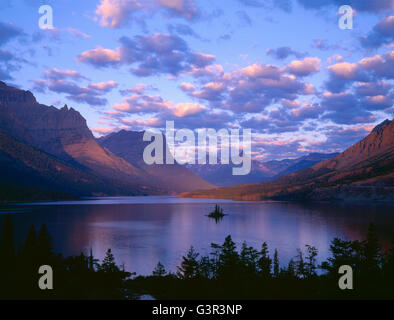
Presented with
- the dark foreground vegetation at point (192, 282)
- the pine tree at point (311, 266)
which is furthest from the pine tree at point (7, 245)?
the pine tree at point (311, 266)

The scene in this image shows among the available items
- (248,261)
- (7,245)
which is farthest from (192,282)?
(7,245)

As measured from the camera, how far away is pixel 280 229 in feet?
512

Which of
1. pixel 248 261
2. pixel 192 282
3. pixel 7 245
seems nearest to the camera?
pixel 192 282

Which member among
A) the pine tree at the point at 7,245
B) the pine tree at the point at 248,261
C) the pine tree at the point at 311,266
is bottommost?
the pine tree at the point at 311,266

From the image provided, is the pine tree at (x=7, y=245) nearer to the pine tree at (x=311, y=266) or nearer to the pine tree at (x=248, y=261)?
the pine tree at (x=248, y=261)

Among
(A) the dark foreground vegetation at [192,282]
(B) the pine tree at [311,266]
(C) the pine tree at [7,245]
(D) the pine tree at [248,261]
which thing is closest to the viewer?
(A) the dark foreground vegetation at [192,282]

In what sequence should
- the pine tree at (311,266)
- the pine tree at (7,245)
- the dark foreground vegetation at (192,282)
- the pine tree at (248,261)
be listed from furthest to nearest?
1. the pine tree at (311,266)
2. the pine tree at (248,261)
3. the pine tree at (7,245)
4. the dark foreground vegetation at (192,282)

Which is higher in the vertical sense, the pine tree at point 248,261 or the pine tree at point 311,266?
the pine tree at point 248,261

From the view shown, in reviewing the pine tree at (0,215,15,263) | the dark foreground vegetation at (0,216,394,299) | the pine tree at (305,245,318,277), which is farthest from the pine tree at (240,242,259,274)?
the pine tree at (0,215,15,263)

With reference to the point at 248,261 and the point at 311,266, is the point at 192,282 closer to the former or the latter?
the point at 248,261

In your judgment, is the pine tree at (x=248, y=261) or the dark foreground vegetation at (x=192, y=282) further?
the pine tree at (x=248, y=261)

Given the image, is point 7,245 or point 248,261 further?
point 248,261

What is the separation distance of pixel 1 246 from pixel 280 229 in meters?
125
